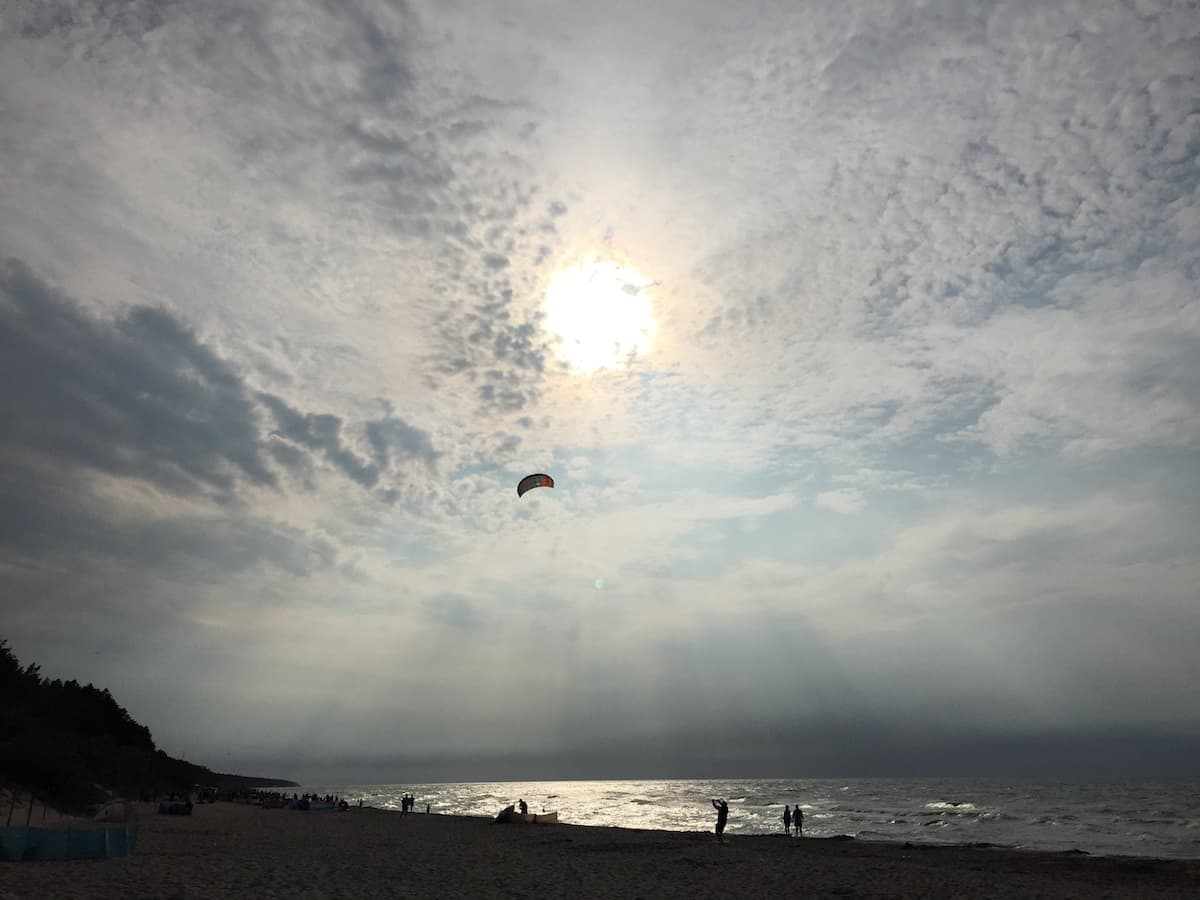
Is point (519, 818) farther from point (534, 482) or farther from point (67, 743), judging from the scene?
point (67, 743)

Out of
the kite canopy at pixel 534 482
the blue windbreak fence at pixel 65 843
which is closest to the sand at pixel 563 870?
the blue windbreak fence at pixel 65 843

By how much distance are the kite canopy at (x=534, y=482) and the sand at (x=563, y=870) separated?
13127 millimetres

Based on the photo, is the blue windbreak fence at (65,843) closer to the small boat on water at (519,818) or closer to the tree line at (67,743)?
the tree line at (67,743)

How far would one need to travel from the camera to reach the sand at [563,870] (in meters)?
13.7

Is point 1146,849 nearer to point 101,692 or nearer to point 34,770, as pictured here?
point 34,770

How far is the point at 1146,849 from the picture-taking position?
3081 centimetres

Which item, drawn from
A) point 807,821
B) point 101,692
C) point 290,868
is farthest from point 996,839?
point 101,692

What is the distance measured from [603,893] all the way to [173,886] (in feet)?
26.3

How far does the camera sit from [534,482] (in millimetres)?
30469

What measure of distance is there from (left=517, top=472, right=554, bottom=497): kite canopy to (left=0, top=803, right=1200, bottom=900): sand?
13127mm

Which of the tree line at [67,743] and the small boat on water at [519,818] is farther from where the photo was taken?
the small boat on water at [519,818]

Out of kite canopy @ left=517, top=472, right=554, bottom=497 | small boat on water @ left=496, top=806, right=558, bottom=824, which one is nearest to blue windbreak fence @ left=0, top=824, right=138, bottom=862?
kite canopy @ left=517, top=472, right=554, bottom=497

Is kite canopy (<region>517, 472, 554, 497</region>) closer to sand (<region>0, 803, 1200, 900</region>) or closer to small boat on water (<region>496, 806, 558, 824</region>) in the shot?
sand (<region>0, 803, 1200, 900</region>)

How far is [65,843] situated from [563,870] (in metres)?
11.1
